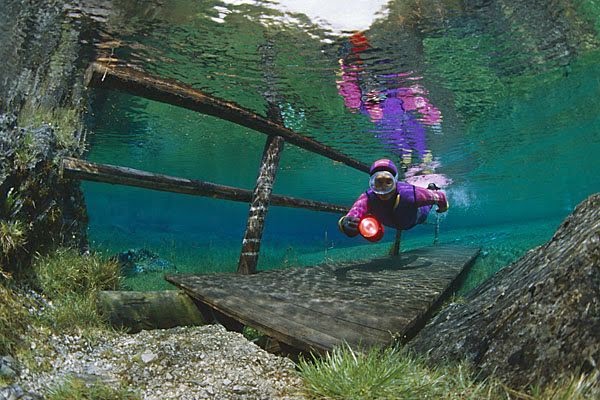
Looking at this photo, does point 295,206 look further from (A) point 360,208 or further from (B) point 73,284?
(B) point 73,284

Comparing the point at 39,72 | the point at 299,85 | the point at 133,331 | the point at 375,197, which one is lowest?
the point at 133,331

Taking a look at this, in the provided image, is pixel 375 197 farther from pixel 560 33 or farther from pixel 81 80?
pixel 81 80

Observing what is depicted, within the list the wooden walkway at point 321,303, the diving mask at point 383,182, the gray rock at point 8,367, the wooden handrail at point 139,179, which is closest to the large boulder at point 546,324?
the wooden walkway at point 321,303

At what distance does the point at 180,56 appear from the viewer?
938cm

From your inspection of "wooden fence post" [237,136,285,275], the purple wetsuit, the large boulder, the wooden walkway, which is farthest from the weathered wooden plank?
the purple wetsuit

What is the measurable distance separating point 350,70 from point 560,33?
16.4 feet

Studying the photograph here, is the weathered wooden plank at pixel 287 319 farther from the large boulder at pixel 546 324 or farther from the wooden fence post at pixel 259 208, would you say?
the wooden fence post at pixel 259 208

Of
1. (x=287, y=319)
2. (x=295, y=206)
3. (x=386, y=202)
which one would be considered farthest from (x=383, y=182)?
(x=287, y=319)

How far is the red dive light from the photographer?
16.2ft

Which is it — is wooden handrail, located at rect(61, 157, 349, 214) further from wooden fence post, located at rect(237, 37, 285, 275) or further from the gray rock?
the gray rock

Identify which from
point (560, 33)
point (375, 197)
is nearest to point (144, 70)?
point (375, 197)

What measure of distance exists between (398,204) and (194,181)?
3.41m

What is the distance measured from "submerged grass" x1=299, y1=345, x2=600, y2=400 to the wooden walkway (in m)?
0.36

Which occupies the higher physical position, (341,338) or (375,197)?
(375,197)
